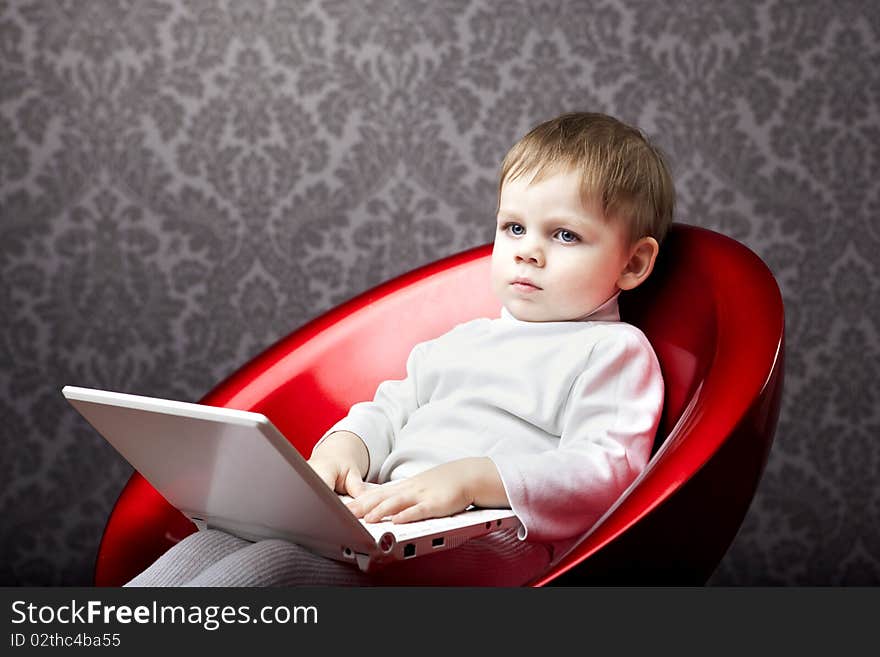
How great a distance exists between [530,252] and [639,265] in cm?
13

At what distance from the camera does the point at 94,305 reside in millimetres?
1982

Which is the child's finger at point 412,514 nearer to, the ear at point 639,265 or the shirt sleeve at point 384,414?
the shirt sleeve at point 384,414

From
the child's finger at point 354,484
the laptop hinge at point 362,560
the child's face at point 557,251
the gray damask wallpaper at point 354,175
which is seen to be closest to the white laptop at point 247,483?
the laptop hinge at point 362,560

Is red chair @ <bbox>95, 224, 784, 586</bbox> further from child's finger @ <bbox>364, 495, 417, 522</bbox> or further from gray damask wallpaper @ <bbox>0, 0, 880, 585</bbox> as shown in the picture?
gray damask wallpaper @ <bbox>0, 0, 880, 585</bbox>

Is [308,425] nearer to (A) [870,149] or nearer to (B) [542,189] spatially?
(B) [542,189]

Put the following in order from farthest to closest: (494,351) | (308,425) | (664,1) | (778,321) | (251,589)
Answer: (664,1), (308,425), (494,351), (778,321), (251,589)

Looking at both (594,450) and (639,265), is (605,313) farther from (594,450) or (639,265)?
(594,450)

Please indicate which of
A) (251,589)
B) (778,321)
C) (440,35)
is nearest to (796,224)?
(440,35)

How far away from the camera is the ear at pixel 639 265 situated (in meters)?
1.06

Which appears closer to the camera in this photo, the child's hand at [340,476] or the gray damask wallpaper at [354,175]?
the child's hand at [340,476]

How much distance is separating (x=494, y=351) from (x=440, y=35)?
3.42ft

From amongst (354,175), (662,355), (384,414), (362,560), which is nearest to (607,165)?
(662,355)

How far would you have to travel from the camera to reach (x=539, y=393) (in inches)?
39.4

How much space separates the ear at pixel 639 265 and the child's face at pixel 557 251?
0.04 ft
